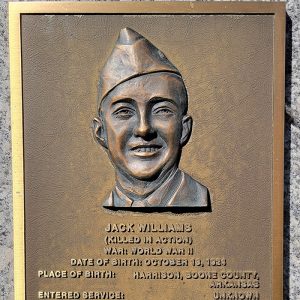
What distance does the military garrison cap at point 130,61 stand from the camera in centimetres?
256

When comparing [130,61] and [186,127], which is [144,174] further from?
[130,61]

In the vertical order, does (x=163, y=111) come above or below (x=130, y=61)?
below

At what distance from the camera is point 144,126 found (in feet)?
8.30

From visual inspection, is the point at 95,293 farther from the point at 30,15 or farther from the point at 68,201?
the point at 30,15

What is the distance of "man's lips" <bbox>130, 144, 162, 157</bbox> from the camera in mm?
2586

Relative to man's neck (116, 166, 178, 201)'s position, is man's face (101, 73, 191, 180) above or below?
above

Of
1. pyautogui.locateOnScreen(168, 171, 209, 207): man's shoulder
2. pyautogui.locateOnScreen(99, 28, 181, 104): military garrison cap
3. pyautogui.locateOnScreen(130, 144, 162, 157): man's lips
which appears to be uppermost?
pyautogui.locateOnScreen(99, 28, 181, 104): military garrison cap

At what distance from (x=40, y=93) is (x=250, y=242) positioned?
121cm

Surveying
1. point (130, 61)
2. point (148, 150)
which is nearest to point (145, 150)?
point (148, 150)

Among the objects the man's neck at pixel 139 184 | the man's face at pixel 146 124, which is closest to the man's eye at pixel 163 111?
the man's face at pixel 146 124

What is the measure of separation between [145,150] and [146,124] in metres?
0.13

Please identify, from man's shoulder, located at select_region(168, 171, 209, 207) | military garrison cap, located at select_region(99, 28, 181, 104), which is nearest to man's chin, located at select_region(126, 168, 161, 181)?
man's shoulder, located at select_region(168, 171, 209, 207)

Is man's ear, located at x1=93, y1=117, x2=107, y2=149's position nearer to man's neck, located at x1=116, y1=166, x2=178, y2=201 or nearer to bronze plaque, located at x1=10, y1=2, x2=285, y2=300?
bronze plaque, located at x1=10, y1=2, x2=285, y2=300

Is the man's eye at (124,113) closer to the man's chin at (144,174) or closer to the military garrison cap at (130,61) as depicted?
the military garrison cap at (130,61)
